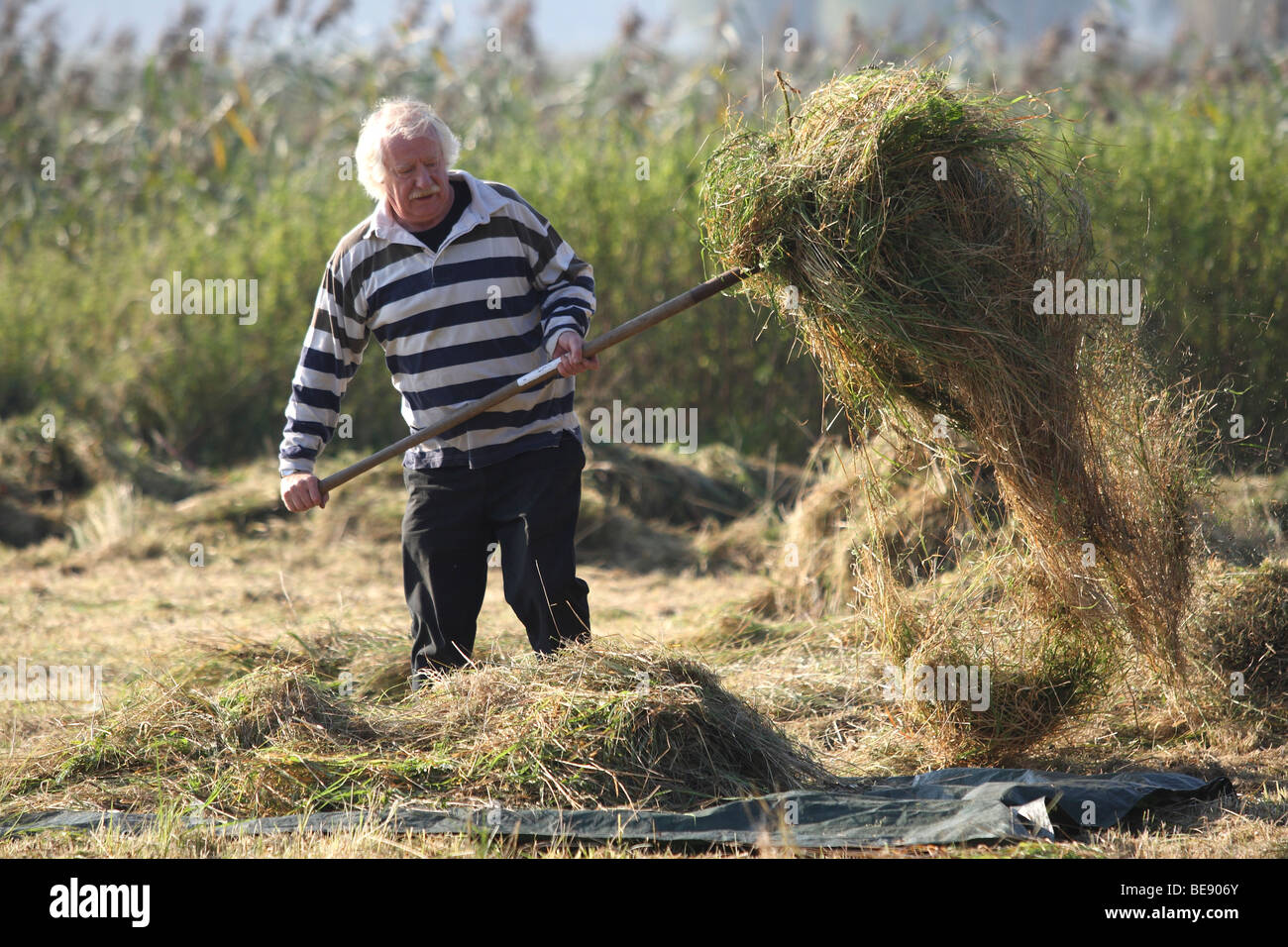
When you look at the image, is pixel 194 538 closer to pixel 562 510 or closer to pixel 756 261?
pixel 562 510

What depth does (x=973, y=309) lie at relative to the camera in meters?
3.29

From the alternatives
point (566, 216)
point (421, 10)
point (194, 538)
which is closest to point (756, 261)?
point (194, 538)

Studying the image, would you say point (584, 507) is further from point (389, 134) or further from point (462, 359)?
point (389, 134)

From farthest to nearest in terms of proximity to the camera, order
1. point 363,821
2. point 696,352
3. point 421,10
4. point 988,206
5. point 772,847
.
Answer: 1. point 421,10
2. point 696,352
3. point 988,206
4. point 363,821
5. point 772,847

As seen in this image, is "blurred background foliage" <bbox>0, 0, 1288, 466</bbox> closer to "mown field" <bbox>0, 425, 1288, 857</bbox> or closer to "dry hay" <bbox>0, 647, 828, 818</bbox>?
"mown field" <bbox>0, 425, 1288, 857</bbox>

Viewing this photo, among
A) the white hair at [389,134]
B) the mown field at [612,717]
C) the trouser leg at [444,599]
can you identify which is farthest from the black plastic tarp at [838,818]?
the white hair at [389,134]

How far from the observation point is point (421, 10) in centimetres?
1059

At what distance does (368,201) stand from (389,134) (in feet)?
19.6

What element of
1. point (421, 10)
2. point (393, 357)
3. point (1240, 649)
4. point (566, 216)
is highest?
point (421, 10)

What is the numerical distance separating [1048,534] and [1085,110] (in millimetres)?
6129

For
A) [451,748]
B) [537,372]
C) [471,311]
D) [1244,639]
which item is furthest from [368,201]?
[1244,639]

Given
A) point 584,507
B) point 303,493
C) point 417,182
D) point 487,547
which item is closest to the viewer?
point 417,182

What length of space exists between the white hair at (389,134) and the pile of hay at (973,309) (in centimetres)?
80

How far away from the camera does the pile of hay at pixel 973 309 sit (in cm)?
327
